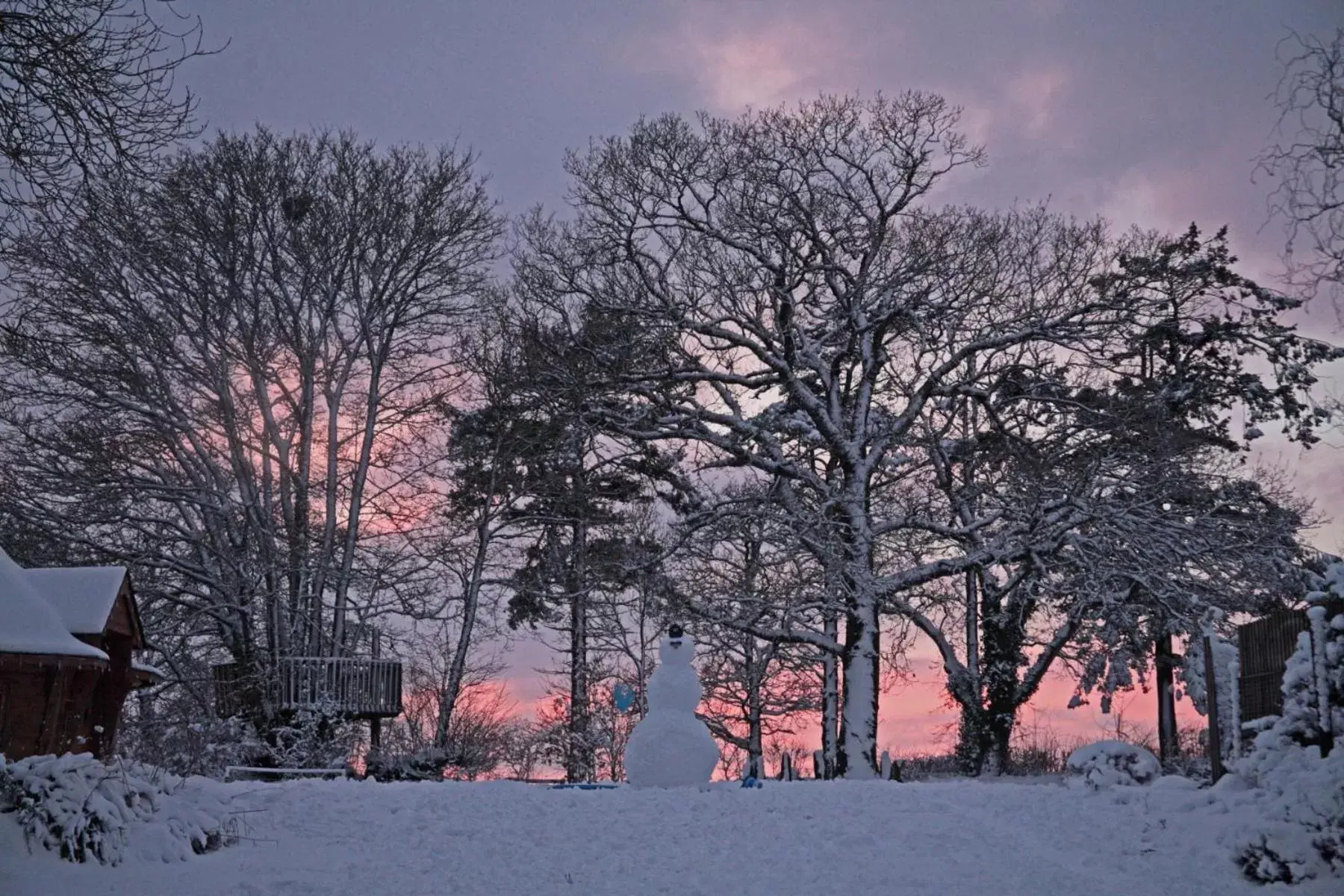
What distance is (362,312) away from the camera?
984 inches

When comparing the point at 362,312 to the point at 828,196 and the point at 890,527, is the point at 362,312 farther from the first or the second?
the point at 890,527

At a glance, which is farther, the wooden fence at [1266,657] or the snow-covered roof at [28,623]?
the wooden fence at [1266,657]

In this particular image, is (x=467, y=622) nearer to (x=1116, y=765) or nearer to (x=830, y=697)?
(x=830, y=697)

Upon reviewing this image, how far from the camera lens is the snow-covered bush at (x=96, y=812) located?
9.03 meters

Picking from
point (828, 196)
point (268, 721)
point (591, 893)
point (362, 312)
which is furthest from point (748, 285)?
point (591, 893)

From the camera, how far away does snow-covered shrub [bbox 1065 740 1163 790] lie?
15.7 m

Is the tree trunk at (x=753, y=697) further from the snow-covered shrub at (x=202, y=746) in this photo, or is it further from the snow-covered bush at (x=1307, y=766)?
the snow-covered bush at (x=1307, y=766)

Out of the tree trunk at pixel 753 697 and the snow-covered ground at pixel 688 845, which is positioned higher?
the tree trunk at pixel 753 697

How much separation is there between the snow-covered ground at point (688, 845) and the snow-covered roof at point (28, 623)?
8.14 ft

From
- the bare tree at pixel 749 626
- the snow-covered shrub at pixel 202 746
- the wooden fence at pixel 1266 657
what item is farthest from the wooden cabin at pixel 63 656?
the wooden fence at pixel 1266 657

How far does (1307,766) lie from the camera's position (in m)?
11.7

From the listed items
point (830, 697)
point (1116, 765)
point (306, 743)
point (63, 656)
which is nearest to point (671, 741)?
point (1116, 765)

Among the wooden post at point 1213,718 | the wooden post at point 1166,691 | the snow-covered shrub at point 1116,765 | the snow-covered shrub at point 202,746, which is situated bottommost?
the snow-covered shrub at point 202,746

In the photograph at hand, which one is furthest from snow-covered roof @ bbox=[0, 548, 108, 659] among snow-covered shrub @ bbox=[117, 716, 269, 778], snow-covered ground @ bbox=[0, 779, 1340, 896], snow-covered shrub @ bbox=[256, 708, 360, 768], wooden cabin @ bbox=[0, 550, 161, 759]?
snow-covered shrub @ bbox=[256, 708, 360, 768]
